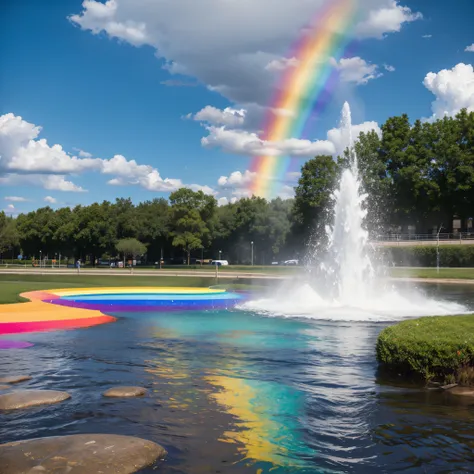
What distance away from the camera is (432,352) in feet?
33.6

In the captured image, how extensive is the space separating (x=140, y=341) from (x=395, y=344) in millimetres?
8600

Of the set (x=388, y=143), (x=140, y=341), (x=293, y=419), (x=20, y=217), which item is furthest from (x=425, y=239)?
(x=20, y=217)

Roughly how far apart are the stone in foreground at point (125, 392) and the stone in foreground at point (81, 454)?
8.29 feet

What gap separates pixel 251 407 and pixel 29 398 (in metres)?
4.03

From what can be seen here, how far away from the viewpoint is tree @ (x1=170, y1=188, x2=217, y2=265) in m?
96.4

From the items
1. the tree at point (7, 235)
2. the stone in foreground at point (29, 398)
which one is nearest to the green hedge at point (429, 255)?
the stone in foreground at point (29, 398)

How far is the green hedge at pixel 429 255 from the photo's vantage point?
59.6m

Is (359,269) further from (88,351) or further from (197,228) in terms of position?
(197,228)

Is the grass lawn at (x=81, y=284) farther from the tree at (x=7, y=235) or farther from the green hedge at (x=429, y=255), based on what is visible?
the tree at (x=7, y=235)

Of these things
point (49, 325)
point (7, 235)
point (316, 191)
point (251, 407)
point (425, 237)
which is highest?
point (316, 191)

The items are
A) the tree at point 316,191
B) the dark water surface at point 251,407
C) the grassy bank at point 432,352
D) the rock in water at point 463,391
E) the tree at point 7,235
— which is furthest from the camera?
the tree at point 7,235

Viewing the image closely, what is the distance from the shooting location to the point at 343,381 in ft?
37.5

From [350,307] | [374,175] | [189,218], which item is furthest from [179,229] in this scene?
[350,307]

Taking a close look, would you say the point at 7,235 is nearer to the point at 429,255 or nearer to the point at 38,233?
the point at 38,233
